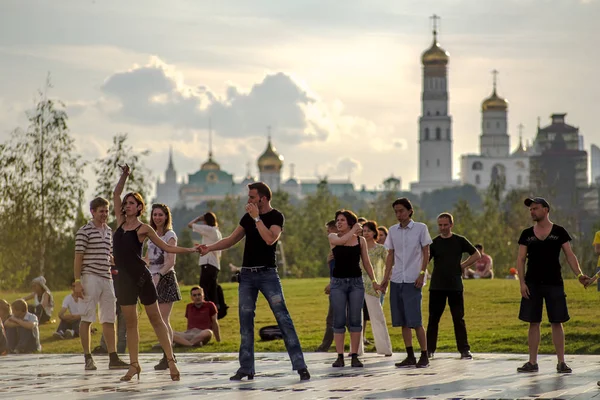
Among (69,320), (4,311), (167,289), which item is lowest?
(69,320)


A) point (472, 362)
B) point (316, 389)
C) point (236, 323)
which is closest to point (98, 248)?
point (316, 389)

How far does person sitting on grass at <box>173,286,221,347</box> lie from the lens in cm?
1892

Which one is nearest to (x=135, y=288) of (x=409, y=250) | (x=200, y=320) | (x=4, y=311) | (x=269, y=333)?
(x=409, y=250)

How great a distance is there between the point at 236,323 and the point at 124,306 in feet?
33.2

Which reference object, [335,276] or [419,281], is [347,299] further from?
[419,281]

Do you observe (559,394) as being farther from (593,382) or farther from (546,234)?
(546,234)

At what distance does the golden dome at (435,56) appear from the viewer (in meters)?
198

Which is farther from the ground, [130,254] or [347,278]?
[130,254]

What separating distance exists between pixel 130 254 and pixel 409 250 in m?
3.18

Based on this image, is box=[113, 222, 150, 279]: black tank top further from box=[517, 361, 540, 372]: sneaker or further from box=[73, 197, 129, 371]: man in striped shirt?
box=[517, 361, 540, 372]: sneaker

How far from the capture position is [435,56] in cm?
19775

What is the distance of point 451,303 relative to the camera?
15.4m

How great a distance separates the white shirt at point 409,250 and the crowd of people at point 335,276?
1cm

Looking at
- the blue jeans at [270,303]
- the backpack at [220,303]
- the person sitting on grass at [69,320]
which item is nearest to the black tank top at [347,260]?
the blue jeans at [270,303]
